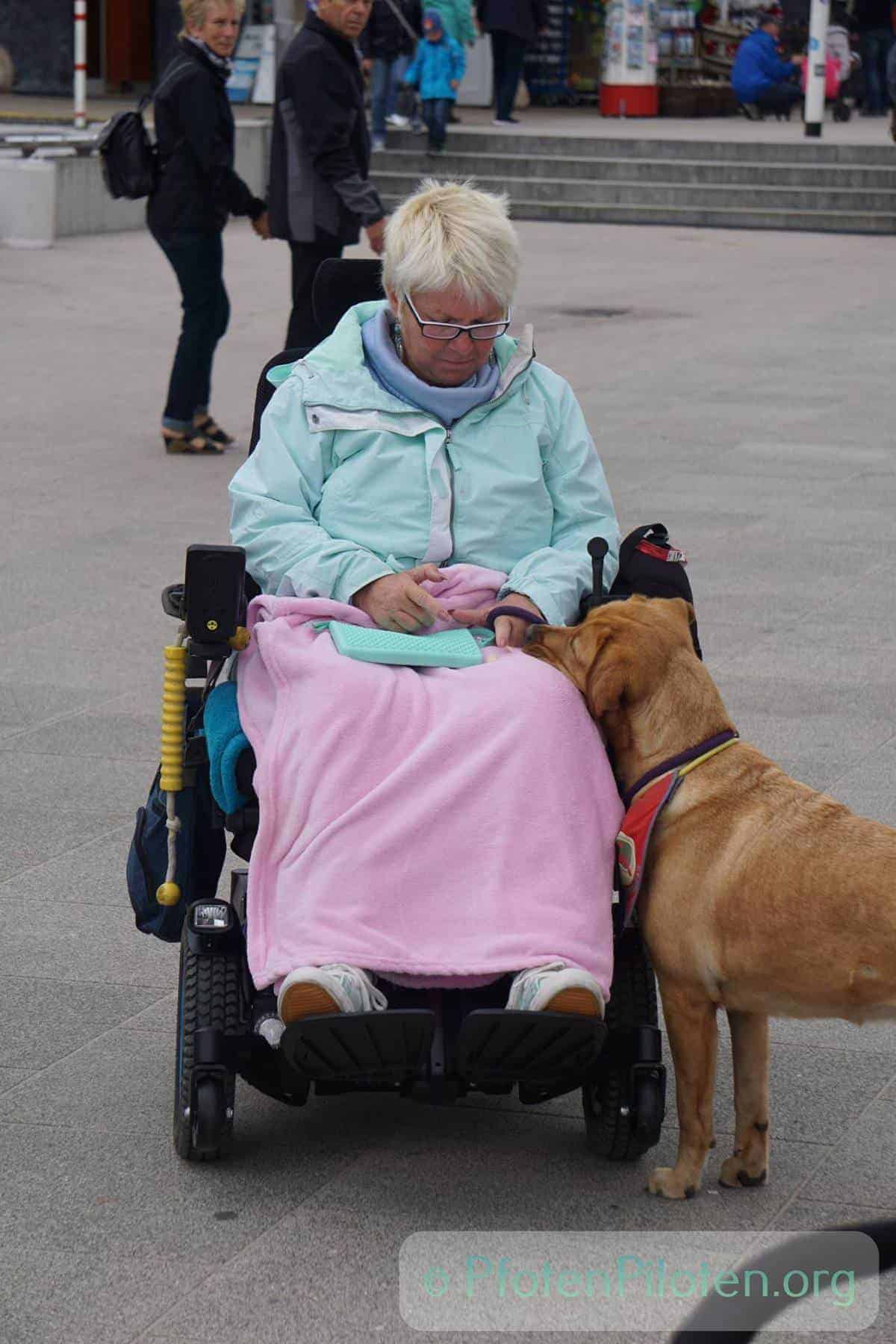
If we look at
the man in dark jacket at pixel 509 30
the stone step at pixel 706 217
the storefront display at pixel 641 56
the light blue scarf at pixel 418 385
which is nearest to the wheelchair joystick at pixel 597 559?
the light blue scarf at pixel 418 385

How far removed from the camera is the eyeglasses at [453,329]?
12.7ft

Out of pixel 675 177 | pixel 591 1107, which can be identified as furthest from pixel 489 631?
pixel 675 177

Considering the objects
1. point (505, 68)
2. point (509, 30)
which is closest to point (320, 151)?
point (509, 30)

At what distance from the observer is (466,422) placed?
3996 millimetres

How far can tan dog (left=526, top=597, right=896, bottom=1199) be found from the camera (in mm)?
3164

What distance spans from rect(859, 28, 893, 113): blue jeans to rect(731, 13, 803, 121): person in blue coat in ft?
4.09

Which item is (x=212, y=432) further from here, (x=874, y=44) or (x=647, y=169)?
(x=874, y=44)

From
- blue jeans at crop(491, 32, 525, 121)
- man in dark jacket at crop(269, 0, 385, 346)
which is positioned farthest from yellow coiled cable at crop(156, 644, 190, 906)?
blue jeans at crop(491, 32, 525, 121)

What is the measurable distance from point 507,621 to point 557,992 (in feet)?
2.70

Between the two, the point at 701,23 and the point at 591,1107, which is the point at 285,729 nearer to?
the point at 591,1107

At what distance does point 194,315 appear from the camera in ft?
32.2

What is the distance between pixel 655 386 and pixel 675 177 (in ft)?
31.4

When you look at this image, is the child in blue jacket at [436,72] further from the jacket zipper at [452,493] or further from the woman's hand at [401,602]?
the woman's hand at [401,602]

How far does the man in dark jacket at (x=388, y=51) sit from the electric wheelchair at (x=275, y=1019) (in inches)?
666
